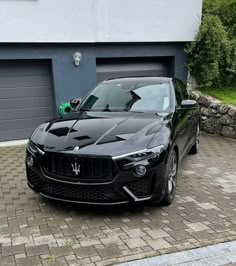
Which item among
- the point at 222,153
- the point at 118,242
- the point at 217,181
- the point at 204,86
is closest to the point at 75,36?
the point at 204,86

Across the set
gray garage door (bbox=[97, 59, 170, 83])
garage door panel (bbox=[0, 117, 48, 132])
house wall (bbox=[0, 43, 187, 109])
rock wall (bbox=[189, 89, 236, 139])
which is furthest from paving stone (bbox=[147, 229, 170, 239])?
gray garage door (bbox=[97, 59, 170, 83])

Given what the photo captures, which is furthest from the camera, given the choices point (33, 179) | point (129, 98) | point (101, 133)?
point (129, 98)

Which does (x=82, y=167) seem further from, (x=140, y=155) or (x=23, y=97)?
(x=23, y=97)

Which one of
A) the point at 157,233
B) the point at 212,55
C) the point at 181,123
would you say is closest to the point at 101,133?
the point at 157,233

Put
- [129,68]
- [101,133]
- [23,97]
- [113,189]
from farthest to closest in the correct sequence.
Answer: [129,68] < [23,97] < [101,133] < [113,189]

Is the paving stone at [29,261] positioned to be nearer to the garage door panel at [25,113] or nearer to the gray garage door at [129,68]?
the garage door panel at [25,113]

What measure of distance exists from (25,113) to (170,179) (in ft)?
18.7

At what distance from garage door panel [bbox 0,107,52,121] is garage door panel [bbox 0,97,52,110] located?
0.10 meters

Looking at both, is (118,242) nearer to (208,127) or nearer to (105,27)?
(208,127)

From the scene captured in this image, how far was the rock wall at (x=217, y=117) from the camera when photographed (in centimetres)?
835

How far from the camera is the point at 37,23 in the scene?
328 inches

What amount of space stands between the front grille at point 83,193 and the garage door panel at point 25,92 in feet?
17.6

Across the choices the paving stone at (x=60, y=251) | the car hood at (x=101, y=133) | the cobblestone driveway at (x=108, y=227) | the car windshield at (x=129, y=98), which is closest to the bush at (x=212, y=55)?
the car windshield at (x=129, y=98)

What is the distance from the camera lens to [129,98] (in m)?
5.22
